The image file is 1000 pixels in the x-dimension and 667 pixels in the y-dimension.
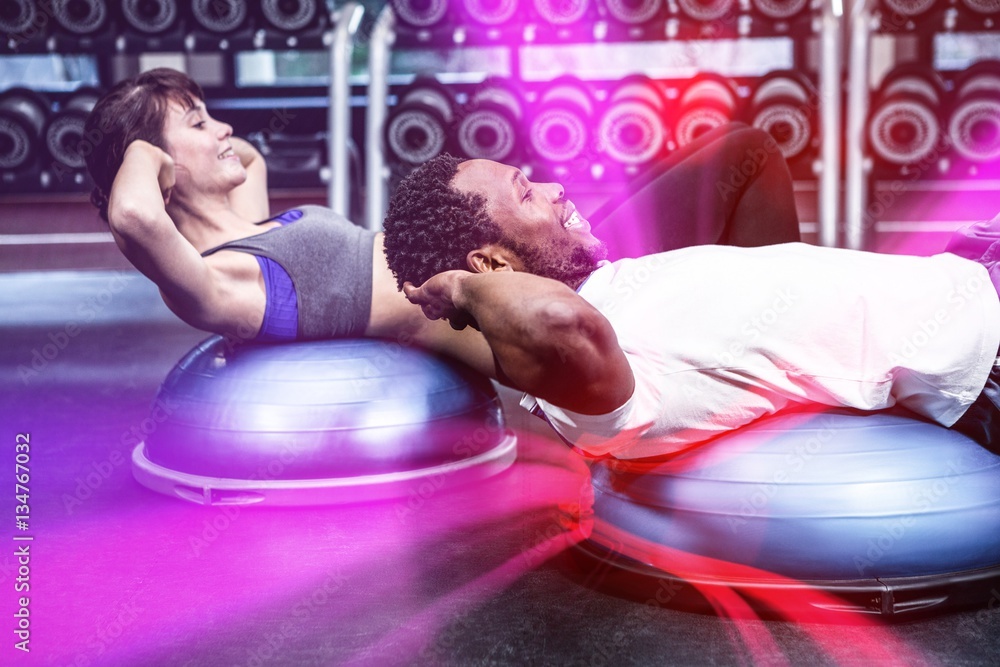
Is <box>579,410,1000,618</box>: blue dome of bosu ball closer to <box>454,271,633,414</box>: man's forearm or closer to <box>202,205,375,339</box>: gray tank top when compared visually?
<box>454,271,633,414</box>: man's forearm

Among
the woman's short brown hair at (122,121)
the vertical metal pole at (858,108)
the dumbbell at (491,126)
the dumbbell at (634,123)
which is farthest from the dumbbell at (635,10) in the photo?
the woman's short brown hair at (122,121)

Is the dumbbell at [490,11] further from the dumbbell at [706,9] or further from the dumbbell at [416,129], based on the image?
the dumbbell at [706,9]

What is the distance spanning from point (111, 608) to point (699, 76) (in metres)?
3.45

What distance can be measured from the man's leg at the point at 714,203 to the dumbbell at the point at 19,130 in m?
3.15

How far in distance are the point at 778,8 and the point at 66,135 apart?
326 centimetres

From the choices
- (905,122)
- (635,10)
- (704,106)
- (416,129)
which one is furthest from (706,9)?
(416,129)

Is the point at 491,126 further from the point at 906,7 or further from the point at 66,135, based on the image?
the point at 66,135

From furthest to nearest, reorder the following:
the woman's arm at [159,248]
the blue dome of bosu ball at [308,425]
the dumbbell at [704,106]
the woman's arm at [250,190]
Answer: the dumbbell at [704,106]
the woman's arm at [250,190]
the blue dome of bosu ball at [308,425]
the woman's arm at [159,248]

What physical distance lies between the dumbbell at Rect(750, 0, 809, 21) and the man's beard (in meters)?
Answer: 2.89

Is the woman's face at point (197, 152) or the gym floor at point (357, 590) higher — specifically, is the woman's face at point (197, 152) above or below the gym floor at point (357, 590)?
above

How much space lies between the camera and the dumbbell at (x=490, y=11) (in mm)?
4000

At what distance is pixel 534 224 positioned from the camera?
1.54 metres

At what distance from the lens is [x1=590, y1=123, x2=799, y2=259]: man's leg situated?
225 cm

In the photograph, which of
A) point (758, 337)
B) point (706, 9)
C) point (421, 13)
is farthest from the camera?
point (421, 13)
